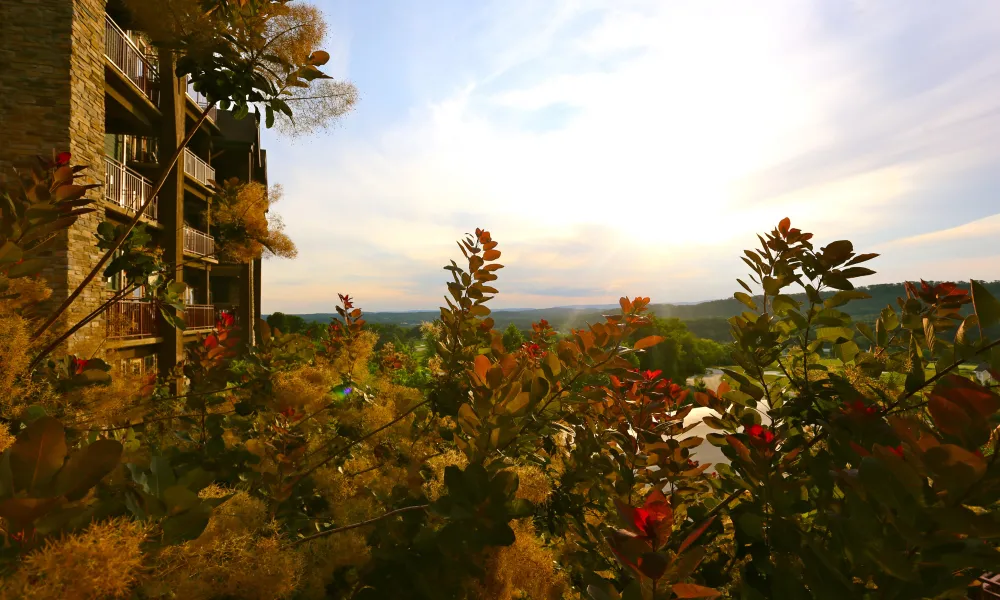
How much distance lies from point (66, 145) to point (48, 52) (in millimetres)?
1596

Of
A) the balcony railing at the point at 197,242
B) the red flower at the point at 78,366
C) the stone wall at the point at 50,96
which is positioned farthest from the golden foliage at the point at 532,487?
the balcony railing at the point at 197,242

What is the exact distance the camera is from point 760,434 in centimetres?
114

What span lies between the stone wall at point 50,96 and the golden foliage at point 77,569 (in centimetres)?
856

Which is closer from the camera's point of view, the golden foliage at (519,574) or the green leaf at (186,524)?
the green leaf at (186,524)

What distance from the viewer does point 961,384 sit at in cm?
67

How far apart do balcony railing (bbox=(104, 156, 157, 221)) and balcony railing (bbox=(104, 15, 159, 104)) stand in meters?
1.87

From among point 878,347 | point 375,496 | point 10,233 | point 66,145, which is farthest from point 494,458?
point 66,145

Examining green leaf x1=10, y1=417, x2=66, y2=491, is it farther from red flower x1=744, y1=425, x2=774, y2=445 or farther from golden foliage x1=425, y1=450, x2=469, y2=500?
red flower x1=744, y1=425, x2=774, y2=445

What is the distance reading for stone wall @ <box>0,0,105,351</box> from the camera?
7418mm

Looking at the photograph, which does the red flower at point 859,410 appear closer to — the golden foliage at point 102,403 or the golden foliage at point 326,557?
the golden foliage at point 326,557

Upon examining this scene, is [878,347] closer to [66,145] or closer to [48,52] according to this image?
[66,145]

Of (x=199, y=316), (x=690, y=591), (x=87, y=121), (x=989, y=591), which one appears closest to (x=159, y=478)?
(x=690, y=591)

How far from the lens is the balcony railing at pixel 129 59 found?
31.3ft

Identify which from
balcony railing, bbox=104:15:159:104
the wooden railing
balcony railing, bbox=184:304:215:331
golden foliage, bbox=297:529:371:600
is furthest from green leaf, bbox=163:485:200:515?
balcony railing, bbox=184:304:215:331
